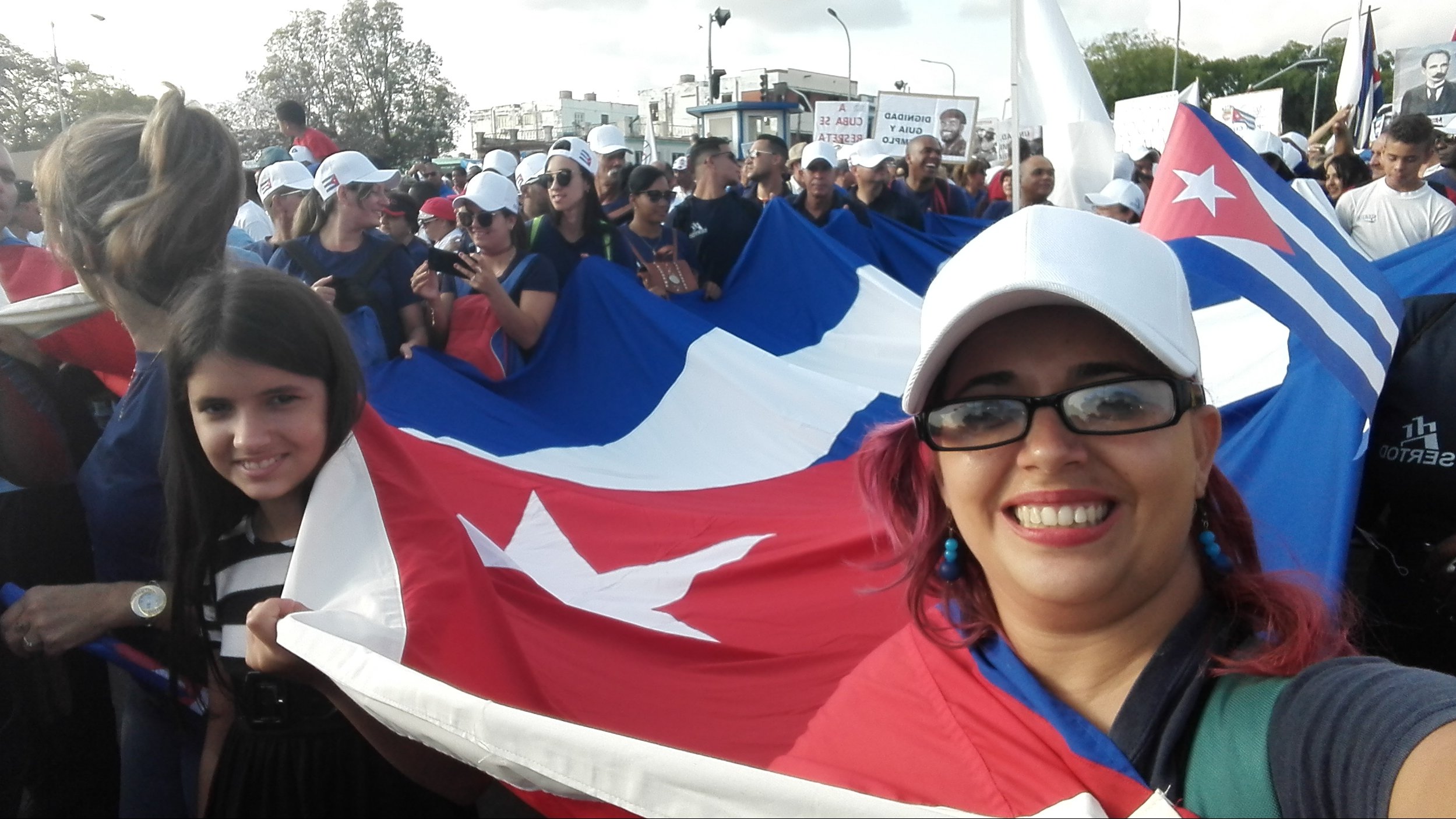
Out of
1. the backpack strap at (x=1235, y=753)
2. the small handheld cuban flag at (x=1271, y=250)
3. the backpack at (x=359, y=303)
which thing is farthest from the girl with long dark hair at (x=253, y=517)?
the backpack at (x=359, y=303)

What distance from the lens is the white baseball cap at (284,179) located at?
244 inches

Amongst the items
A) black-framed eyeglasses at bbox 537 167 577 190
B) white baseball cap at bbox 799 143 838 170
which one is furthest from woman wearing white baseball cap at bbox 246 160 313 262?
white baseball cap at bbox 799 143 838 170

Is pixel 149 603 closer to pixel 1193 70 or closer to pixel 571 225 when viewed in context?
pixel 571 225

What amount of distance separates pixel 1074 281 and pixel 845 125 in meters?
13.8

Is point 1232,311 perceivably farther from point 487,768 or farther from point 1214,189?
point 487,768

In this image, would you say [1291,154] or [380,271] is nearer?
[380,271]

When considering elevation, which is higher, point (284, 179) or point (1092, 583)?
point (284, 179)

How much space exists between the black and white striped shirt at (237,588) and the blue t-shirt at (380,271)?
2.85 m

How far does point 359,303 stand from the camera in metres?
4.68

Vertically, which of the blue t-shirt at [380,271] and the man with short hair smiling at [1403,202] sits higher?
the man with short hair smiling at [1403,202]

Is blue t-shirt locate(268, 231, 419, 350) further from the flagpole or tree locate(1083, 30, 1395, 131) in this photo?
tree locate(1083, 30, 1395, 131)

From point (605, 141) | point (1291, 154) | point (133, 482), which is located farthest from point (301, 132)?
point (1291, 154)

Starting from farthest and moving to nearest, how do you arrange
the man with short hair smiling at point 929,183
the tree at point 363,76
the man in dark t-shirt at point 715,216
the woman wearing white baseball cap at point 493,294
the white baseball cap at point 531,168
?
1. the tree at point 363,76
2. the man with short hair smiling at point 929,183
3. the man in dark t-shirt at point 715,216
4. the white baseball cap at point 531,168
5. the woman wearing white baseball cap at point 493,294

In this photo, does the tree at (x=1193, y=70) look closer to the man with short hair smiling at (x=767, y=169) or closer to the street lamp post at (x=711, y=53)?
the street lamp post at (x=711, y=53)
